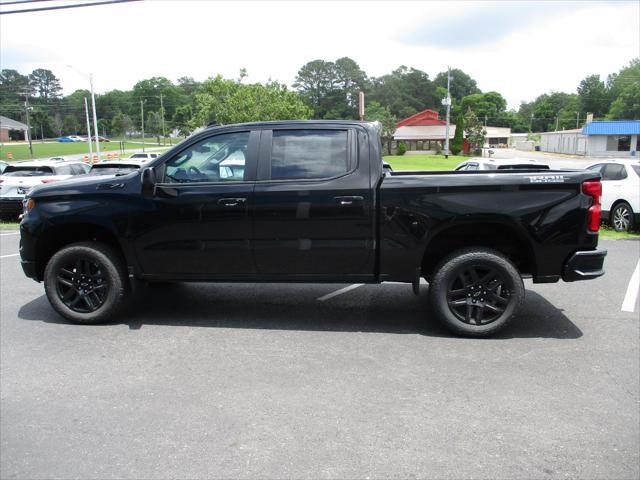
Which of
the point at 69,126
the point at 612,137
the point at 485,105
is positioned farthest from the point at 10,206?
the point at 485,105

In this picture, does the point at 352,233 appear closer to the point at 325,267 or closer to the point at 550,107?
the point at 325,267

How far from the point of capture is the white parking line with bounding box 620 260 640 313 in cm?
625

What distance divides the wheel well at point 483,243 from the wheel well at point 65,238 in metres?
3.19

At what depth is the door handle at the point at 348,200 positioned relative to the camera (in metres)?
5.09

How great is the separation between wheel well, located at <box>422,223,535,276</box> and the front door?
182 centimetres

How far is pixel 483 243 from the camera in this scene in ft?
17.7

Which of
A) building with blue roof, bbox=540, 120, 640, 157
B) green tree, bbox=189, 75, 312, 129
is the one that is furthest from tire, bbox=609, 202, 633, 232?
building with blue roof, bbox=540, 120, 640, 157

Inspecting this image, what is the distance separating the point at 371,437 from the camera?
11.2ft

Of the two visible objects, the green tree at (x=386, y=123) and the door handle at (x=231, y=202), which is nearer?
the door handle at (x=231, y=202)

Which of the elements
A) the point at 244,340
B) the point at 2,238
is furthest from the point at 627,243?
the point at 2,238

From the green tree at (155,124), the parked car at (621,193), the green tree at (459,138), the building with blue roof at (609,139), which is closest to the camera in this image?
the parked car at (621,193)

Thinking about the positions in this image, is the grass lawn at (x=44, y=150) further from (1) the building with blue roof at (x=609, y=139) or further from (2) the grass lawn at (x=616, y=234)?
(1) the building with blue roof at (x=609, y=139)

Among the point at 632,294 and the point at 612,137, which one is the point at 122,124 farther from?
the point at 632,294

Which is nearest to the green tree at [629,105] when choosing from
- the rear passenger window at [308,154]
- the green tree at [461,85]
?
the green tree at [461,85]
